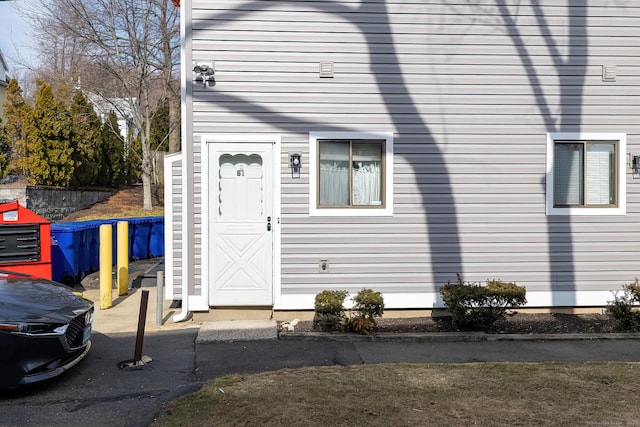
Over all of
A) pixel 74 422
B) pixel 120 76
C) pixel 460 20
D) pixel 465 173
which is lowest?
pixel 74 422

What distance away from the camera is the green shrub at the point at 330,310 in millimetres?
6805

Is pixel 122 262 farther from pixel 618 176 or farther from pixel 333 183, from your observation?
pixel 618 176

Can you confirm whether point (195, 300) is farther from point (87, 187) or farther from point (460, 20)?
point (87, 187)

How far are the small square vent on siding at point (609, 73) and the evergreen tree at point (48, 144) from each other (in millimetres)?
16449

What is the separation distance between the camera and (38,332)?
477 centimetres

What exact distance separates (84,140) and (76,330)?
1683 centimetres

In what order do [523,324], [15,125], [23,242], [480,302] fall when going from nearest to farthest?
1. [480,302]
2. [523,324]
3. [23,242]
4. [15,125]

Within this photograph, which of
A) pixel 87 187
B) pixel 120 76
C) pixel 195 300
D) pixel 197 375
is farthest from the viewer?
pixel 87 187

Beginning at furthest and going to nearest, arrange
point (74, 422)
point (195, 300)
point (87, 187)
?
1. point (87, 187)
2. point (195, 300)
3. point (74, 422)

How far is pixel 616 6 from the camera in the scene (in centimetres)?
796

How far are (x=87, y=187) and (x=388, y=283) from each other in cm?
1676

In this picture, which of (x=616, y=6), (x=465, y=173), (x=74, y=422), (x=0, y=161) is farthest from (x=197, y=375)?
(x=0, y=161)

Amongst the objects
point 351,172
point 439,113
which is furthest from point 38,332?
point 439,113

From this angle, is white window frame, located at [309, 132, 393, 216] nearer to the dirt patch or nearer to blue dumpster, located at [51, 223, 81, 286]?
blue dumpster, located at [51, 223, 81, 286]
